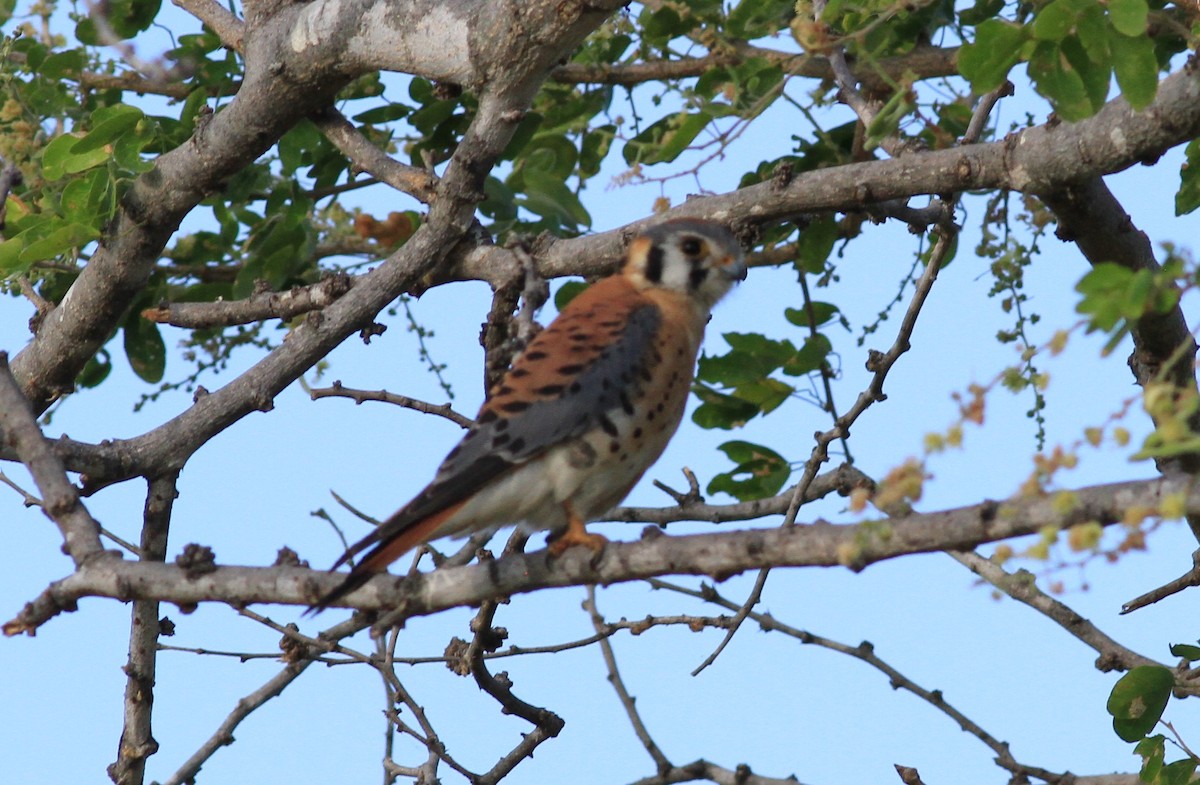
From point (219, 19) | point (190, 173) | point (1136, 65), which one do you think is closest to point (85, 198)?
point (190, 173)

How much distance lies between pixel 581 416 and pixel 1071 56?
1.25m

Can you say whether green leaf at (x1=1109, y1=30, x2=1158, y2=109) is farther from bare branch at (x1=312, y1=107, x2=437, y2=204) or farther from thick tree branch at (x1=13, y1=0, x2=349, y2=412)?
thick tree branch at (x1=13, y1=0, x2=349, y2=412)

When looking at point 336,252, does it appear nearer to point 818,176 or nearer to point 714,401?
point 714,401

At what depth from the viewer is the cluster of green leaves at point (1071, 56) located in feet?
9.07

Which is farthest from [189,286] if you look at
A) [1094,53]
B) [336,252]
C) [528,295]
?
[1094,53]

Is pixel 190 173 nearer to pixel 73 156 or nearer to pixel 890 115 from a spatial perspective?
pixel 73 156

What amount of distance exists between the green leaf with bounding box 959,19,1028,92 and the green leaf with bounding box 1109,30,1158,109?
0.18m

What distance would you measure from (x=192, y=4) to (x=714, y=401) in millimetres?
2009

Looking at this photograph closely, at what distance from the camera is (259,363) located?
3768mm

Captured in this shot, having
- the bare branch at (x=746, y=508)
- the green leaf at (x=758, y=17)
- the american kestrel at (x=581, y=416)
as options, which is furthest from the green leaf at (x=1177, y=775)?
the green leaf at (x=758, y=17)

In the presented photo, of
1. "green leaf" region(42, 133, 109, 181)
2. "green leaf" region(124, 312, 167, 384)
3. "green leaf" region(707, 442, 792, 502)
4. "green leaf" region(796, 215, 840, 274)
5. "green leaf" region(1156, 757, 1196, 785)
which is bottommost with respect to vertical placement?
"green leaf" region(1156, 757, 1196, 785)

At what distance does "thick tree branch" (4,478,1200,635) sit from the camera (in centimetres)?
208

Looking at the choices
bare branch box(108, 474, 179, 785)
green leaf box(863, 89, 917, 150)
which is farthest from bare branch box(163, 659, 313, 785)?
green leaf box(863, 89, 917, 150)

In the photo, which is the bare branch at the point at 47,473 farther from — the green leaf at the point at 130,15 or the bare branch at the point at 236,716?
the green leaf at the point at 130,15
